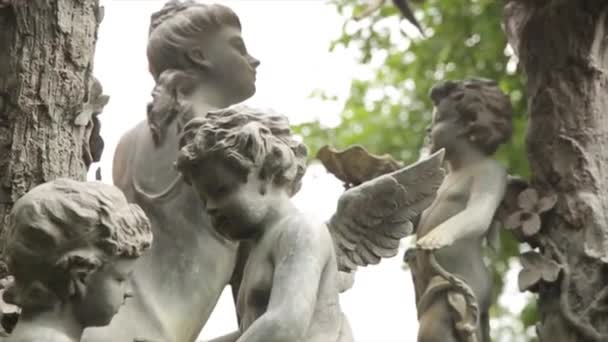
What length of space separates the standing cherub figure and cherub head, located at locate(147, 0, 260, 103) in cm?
85

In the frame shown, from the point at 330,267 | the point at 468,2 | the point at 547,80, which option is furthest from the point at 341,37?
the point at 330,267

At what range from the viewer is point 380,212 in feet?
21.6

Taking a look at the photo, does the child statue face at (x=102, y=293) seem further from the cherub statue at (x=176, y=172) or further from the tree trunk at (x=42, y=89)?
the cherub statue at (x=176, y=172)

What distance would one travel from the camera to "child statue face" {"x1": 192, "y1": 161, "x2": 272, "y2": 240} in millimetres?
5898

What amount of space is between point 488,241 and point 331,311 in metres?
1.87

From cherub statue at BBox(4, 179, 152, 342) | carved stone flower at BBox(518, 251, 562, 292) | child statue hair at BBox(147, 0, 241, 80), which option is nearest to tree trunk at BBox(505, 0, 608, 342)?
carved stone flower at BBox(518, 251, 562, 292)

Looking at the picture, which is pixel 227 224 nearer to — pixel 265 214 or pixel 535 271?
pixel 265 214

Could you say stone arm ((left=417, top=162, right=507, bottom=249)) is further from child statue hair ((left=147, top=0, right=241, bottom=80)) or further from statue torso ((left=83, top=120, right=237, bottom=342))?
child statue hair ((left=147, top=0, right=241, bottom=80))

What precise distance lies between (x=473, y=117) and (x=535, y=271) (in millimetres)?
634

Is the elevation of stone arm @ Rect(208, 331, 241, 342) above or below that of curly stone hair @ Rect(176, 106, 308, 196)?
below

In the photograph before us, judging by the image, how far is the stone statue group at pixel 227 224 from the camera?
549 centimetres

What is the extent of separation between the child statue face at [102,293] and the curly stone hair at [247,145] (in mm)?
482

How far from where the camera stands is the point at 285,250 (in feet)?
19.2

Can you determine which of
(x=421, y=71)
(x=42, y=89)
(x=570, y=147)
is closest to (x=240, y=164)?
(x=42, y=89)
